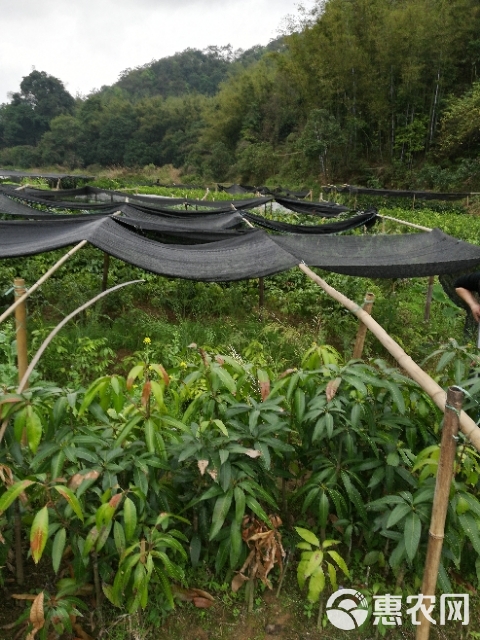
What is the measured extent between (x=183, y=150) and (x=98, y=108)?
14616mm

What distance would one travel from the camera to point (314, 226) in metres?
5.41

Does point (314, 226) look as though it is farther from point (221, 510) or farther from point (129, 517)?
point (129, 517)

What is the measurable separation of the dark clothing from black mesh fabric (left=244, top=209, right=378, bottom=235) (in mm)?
3170

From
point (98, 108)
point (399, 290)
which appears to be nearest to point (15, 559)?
point (399, 290)

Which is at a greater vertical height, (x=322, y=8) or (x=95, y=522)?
(x=322, y=8)

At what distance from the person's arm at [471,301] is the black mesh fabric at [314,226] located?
3.22 meters

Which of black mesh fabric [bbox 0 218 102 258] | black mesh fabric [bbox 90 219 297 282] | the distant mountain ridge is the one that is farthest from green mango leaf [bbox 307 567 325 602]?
the distant mountain ridge

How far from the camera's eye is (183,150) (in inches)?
1460

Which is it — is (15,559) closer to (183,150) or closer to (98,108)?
(183,150)

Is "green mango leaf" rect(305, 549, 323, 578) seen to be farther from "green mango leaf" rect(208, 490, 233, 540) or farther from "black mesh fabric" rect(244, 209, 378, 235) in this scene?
"black mesh fabric" rect(244, 209, 378, 235)

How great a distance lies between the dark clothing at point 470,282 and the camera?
7.32 feet

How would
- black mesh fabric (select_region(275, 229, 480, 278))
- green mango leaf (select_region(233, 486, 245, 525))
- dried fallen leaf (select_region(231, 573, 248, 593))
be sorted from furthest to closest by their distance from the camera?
black mesh fabric (select_region(275, 229, 480, 278)) → dried fallen leaf (select_region(231, 573, 248, 593)) → green mango leaf (select_region(233, 486, 245, 525))

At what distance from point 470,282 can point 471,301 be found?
0.39ft

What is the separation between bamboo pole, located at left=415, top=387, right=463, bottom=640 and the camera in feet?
3.59
